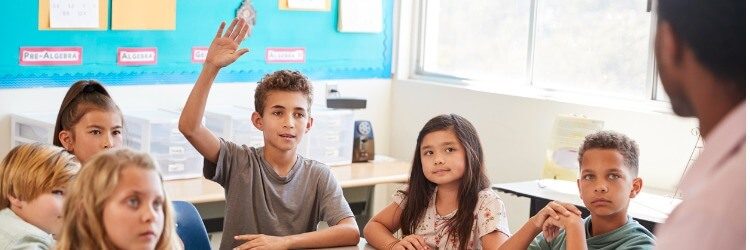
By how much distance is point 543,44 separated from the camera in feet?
14.6

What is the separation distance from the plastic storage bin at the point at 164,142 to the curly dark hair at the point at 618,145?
1.97 m

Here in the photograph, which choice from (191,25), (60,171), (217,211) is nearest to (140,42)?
(191,25)

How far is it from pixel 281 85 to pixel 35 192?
3.09 ft

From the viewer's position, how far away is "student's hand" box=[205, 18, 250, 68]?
8.75 ft

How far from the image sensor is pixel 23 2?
3.81m

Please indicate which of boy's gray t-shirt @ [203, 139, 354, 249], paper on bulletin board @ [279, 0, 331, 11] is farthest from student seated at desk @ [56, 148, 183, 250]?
paper on bulletin board @ [279, 0, 331, 11]

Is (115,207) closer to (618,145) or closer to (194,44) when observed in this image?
(618,145)

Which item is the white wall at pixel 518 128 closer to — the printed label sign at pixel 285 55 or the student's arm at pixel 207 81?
the printed label sign at pixel 285 55

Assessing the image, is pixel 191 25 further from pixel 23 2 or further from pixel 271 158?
pixel 271 158

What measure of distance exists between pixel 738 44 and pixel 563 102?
12.9 ft

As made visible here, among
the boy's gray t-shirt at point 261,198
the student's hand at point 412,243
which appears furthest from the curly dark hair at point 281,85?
Result: the student's hand at point 412,243

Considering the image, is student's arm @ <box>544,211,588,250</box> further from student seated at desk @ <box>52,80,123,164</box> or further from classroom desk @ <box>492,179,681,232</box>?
student seated at desk @ <box>52,80,123,164</box>

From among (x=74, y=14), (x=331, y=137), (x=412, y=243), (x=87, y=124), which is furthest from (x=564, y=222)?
(x=74, y=14)

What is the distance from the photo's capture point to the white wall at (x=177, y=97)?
3883 mm
